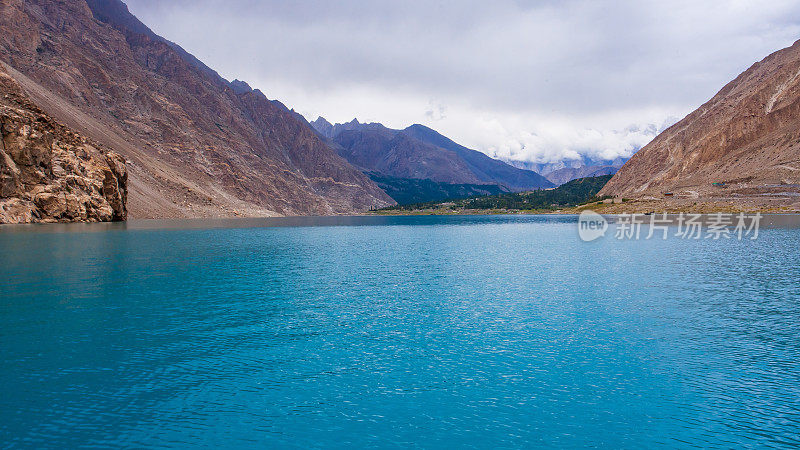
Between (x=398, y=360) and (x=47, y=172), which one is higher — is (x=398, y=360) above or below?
below

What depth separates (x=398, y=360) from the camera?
85.8 ft

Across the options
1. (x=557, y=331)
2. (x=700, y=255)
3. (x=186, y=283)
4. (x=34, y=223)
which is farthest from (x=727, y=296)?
(x=34, y=223)

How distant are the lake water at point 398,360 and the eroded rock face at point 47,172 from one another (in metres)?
116

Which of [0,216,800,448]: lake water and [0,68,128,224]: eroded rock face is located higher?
[0,68,128,224]: eroded rock face

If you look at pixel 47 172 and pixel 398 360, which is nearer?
pixel 398 360

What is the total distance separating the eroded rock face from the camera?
464 ft

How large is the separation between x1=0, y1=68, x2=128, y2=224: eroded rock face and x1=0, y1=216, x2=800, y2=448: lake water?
116m

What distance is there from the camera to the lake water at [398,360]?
60.5 feet

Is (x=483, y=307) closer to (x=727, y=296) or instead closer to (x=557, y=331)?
(x=557, y=331)

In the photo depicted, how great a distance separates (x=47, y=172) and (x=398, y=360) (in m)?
175

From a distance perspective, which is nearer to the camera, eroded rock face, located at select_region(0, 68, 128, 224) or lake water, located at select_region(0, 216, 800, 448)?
lake water, located at select_region(0, 216, 800, 448)

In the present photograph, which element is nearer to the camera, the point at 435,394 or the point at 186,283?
the point at 435,394

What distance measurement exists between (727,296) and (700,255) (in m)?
34.1

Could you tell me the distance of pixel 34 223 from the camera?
473 feet
